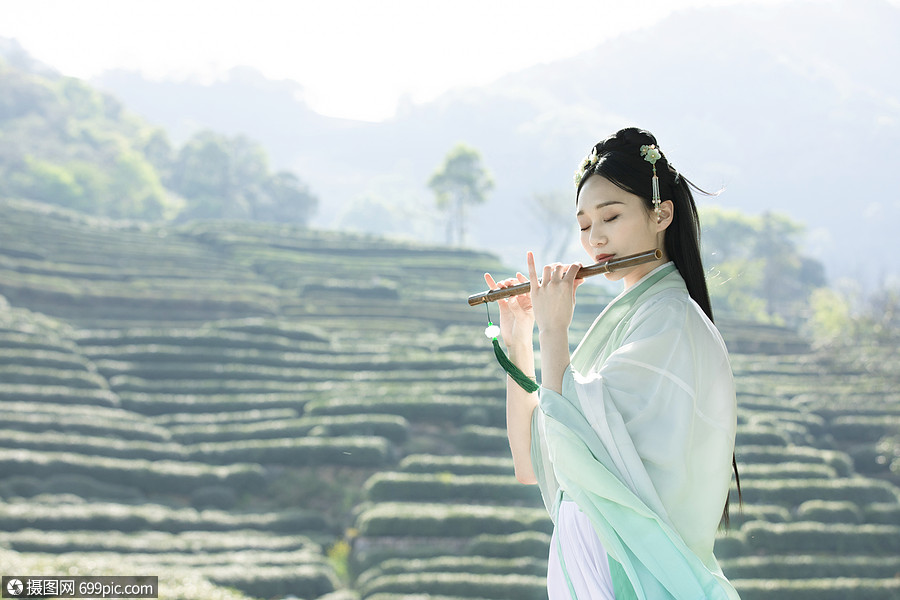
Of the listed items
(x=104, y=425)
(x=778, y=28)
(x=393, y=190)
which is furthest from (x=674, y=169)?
(x=778, y=28)

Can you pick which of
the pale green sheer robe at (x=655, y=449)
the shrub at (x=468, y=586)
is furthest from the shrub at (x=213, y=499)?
the pale green sheer robe at (x=655, y=449)

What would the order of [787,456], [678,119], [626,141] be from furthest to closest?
1. [678,119]
2. [787,456]
3. [626,141]

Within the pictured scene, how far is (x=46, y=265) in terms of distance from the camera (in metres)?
25.7

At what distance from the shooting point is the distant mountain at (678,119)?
125375 mm

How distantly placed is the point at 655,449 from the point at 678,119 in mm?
161876

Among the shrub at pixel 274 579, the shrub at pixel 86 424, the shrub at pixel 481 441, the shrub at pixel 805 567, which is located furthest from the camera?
the shrub at pixel 481 441

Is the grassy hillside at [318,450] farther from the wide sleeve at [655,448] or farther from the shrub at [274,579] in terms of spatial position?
the wide sleeve at [655,448]

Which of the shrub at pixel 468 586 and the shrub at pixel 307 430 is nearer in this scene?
the shrub at pixel 468 586

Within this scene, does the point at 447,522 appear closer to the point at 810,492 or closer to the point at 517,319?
the point at 810,492

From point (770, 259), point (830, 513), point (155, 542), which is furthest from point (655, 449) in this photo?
point (770, 259)

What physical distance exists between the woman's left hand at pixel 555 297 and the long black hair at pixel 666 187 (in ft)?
0.73

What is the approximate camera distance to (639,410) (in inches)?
62.0

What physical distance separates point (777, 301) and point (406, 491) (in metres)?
39.4

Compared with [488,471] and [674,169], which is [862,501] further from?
[674,169]
